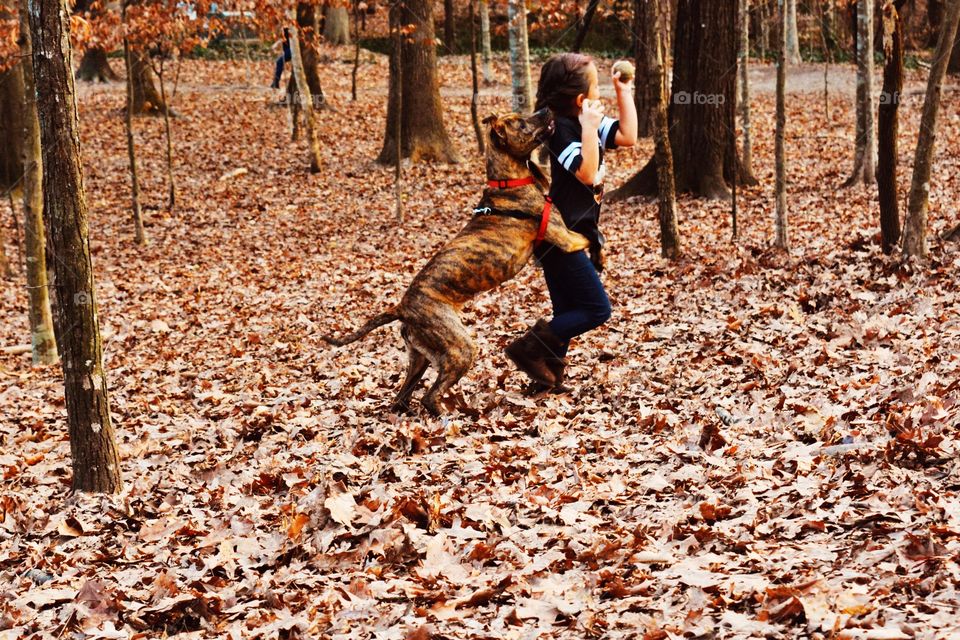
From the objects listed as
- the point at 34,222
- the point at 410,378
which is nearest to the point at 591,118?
the point at 410,378

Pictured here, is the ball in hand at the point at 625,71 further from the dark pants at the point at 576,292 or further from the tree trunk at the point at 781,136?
the tree trunk at the point at 781,136

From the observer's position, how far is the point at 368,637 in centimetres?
363

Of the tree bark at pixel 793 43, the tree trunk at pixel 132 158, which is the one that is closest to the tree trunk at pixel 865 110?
the tree trunk at pixel 132 158

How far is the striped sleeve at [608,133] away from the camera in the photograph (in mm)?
6270

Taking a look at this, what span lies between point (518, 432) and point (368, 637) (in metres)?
2.60

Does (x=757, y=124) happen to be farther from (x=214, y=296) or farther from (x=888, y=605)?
(x=888, y=605)

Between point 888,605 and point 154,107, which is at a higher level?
point 154,107

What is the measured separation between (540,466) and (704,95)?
977cm

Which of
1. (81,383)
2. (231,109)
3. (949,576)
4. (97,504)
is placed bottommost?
(97,504)

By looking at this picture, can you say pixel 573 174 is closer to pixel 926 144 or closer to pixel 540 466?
pixel 540 466

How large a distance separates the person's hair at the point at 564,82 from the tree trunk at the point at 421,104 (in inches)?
510

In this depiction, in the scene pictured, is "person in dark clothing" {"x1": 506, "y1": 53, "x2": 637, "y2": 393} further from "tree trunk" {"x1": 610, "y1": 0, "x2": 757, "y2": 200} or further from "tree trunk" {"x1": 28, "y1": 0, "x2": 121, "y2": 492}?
"tree trunk" {"x1": 610, "y1": 0, "x2": 757, "y2": 200}

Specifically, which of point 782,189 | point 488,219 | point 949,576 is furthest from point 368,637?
point 782,189

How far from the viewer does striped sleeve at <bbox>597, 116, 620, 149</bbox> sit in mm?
6270
